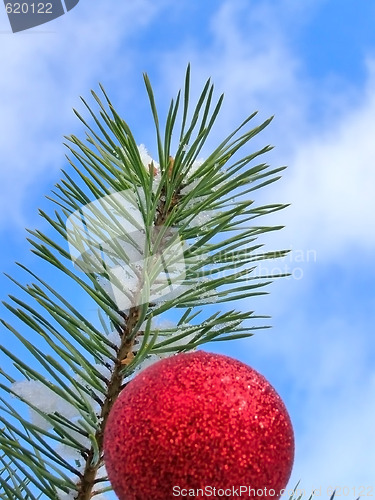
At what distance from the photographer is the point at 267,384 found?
55 cm

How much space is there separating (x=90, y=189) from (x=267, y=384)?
0.33 meters

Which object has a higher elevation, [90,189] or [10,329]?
[90,189]

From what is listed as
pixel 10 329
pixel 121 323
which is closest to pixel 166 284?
pixel 121 323

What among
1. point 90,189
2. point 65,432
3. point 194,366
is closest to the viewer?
point 194,366

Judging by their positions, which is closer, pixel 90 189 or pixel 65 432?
pixel 65 432

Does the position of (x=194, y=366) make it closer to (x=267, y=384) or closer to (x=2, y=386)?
(x=267, y=384)

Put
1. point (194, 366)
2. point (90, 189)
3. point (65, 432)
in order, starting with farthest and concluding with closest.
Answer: point (90, 189), point (65, 432), point (194, 366)

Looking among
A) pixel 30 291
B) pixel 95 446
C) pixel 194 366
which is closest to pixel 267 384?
pixel 194 366

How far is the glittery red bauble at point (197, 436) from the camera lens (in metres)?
0.49

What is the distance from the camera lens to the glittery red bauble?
0.49 metres

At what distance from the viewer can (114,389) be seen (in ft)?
2.16

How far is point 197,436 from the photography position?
49cm

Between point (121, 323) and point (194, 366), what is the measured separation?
0.60 ft

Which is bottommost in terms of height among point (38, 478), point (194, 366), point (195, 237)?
point (38, 478)
